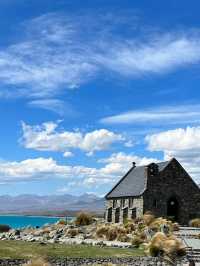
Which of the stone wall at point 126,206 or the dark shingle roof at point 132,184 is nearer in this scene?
the stone wall at point 126,206

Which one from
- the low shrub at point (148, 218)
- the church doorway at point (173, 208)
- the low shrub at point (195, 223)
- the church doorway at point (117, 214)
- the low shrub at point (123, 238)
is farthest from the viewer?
the church doorway at point (117, 214)

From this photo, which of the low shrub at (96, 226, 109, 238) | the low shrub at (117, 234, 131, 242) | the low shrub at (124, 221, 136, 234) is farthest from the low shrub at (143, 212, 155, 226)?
the low shrub at (117, 234, 131, 242)

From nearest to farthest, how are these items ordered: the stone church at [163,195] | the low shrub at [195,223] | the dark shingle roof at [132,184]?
the low shrub at [195,223] → the stone church at [163,195] → the dark shingle roof at [132,184]

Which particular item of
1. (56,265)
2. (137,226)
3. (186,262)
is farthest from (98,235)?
(56,265)

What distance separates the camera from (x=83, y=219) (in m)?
67.5

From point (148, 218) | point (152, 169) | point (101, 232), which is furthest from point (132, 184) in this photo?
point (101, 232)

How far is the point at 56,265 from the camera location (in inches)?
1246

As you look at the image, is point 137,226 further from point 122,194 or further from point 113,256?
point 113,256

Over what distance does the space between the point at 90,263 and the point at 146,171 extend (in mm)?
37760

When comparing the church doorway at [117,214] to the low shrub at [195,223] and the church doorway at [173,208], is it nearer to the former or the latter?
the church doorway at [173,208]

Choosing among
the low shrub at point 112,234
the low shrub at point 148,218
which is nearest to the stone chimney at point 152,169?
the low shrub at point 148,218

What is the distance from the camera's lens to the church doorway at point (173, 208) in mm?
70062

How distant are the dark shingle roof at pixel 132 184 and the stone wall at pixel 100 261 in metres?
33.7

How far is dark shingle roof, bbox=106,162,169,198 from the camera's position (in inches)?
2768
